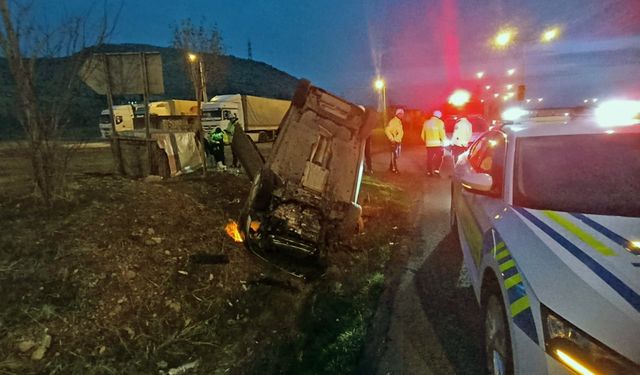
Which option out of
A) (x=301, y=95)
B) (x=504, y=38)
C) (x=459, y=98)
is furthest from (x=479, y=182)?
(x=504, y=38)

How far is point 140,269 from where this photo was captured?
400 centimetres

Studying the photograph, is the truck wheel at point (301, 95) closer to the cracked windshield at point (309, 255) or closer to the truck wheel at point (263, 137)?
the cracked windshield at point (309, 255)

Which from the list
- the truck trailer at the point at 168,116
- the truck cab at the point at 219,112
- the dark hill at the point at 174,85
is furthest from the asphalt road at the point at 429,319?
the truck cab at the point at 219,112

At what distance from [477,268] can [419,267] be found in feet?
5.99

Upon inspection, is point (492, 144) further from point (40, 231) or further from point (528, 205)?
point (40, 231)

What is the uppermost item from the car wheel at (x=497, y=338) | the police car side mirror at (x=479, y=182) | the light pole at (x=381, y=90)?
the light pole at (x=381, y=90)

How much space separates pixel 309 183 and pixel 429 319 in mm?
2183

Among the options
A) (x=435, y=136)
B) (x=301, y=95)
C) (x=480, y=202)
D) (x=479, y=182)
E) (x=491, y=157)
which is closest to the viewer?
(x=479, y=182)

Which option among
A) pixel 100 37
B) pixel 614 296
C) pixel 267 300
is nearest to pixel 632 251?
pixel 614 296

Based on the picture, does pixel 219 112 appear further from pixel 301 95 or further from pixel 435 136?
pixel 301 95

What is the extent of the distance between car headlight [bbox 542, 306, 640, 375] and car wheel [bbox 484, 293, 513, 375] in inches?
17.6

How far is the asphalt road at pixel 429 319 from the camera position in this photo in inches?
119

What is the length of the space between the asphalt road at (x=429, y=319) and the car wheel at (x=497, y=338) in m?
0.38

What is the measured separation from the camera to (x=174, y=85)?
6638 centimetres
